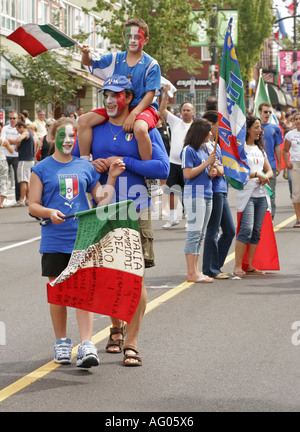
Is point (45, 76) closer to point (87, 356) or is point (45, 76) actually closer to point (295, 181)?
point (295, 181)

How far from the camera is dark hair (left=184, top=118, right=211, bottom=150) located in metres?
10.1

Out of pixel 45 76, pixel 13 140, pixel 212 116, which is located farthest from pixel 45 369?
pixel 45 76

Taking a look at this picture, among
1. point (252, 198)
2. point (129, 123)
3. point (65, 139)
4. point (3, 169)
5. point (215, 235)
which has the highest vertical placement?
point (129, 123)

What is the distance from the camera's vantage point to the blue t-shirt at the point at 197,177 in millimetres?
10195

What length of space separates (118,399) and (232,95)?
5.41 metres

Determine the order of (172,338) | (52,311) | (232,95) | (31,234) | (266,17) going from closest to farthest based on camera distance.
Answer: (52,311)
(172,338)
(232,95)
(31,234)
(266,17)

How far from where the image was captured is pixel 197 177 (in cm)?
1027

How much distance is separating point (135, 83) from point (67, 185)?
2.95 feet

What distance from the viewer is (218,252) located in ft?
35.7

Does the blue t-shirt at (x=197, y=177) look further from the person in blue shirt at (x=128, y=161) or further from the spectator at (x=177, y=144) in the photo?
the spectator at (x=177, y=144)

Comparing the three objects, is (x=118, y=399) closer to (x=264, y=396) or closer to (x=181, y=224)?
(x=264, y=396)

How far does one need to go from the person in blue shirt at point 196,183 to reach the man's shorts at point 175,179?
17.5ft

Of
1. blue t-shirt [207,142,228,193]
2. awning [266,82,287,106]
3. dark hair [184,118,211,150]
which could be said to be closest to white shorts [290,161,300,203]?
blue t-shirt [207,142,228,193]

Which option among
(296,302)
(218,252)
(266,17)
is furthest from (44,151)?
(266,17)
